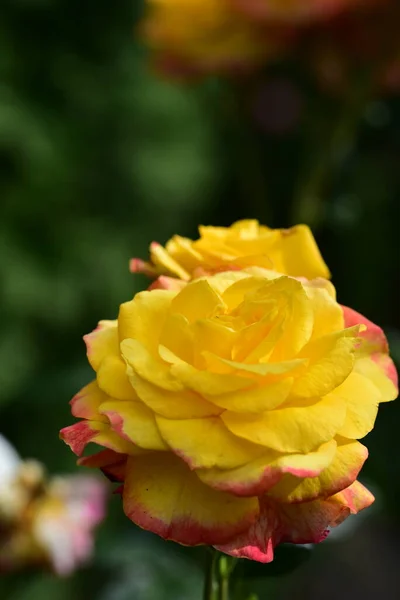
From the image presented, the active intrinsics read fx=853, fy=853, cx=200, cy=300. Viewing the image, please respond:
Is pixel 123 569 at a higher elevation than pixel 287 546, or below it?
below

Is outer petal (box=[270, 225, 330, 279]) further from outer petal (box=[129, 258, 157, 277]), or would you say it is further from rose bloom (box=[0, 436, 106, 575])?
rose bloom (box=[0, 436, 106, 575])

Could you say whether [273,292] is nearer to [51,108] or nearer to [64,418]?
[64,418]

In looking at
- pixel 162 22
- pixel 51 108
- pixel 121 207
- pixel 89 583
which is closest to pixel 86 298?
pixel 121 207

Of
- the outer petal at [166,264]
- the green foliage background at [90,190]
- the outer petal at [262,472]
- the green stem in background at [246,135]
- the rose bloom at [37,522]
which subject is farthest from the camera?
the green foliage background at [90,190]

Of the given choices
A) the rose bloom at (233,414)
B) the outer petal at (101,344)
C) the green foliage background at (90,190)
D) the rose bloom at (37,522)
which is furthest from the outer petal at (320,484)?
the green foliage background at (90,190)

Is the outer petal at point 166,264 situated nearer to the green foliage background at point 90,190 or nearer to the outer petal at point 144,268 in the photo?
the outer petal at point 144,268

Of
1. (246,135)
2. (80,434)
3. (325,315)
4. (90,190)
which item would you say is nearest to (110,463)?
(80,434)
